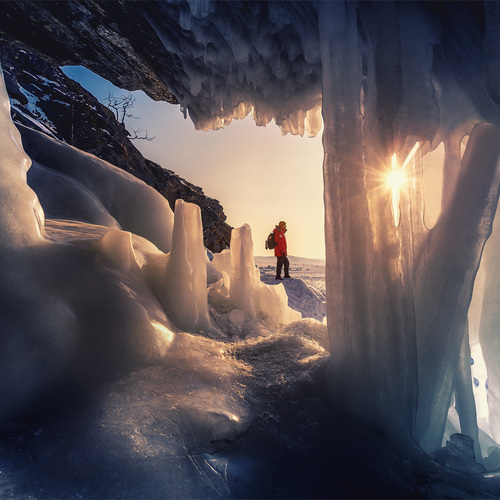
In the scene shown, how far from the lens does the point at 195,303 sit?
3275 mm

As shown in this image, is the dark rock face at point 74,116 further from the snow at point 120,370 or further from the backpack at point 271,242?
the snow at point 120,370

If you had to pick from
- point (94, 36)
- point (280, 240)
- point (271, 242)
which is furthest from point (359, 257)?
point (271, 242)

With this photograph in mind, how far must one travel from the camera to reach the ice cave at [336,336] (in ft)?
4.86

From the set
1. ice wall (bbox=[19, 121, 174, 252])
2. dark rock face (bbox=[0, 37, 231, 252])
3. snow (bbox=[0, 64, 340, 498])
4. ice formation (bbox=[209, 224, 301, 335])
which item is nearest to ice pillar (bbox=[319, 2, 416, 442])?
snow (bbox=[0, 64, 340, 498])

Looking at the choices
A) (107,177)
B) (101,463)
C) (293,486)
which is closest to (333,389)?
(293,486)

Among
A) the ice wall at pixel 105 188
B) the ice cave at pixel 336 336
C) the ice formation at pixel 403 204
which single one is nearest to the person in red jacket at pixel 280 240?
the ice wall at pixel 105 188

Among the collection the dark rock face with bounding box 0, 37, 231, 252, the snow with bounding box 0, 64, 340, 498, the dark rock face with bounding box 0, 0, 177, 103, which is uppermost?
the dark rock face with bounding box 0, 37, 231, 252

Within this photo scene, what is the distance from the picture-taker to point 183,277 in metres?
3.13

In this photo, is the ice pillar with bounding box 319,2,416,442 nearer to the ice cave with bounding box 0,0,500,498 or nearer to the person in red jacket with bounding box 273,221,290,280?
the ice cave with bounding box 0,0,500,498

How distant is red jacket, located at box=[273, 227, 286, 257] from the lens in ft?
34.3

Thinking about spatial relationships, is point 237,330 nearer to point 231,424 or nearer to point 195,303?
point 195,303

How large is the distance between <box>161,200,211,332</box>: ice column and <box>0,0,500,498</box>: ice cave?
38 centimetres

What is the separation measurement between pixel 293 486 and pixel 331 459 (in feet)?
0.97

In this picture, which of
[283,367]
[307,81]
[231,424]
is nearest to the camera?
[231,424]
